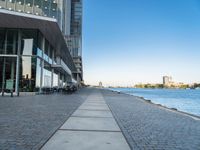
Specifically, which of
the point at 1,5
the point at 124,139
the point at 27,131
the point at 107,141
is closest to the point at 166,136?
the point at 124,139

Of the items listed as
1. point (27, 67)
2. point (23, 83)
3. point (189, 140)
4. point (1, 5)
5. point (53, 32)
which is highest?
point (1, 5)

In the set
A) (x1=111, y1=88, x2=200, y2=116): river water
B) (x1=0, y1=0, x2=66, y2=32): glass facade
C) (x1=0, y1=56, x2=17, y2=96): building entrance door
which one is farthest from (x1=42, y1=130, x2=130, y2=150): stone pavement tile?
(x1=0, y1=0, x2=66, y2=32): glass facade

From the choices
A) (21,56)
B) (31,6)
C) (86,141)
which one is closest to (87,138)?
(86,141)

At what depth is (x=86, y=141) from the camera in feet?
20.6

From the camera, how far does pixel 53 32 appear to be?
96.1 ft

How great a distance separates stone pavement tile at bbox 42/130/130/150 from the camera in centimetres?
575

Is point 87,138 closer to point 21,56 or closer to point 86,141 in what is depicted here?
point 86,141

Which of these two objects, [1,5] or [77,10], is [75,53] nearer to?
[77,10]

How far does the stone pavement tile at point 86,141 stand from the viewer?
5746 millimetres

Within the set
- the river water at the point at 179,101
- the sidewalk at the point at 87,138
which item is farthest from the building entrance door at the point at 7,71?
the sidewalk at the point at 87,138

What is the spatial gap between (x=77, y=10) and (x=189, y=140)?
122m

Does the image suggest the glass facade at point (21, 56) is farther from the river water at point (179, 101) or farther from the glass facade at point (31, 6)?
the river water at point (179, 101)

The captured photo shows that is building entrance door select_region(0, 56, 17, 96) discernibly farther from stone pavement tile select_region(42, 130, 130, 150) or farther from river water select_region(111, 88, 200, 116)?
stone pavement tile select_region(42, 130, 130, 150)

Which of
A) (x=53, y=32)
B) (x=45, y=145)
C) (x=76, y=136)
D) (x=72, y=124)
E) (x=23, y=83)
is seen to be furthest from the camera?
(x=53, y=32)
